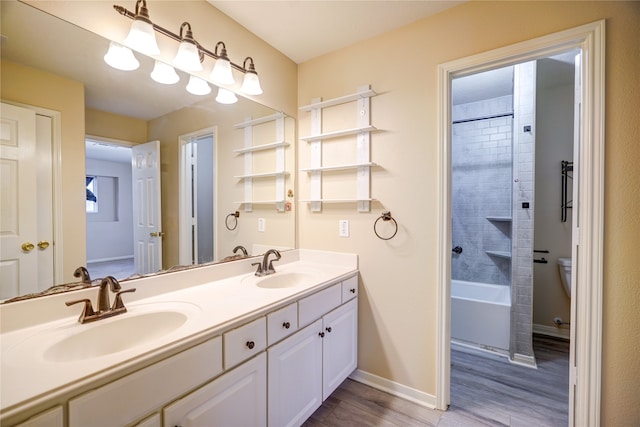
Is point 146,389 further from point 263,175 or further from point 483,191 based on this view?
point 483,191

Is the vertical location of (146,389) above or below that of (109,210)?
below

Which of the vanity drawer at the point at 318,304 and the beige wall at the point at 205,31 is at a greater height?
the beige wall at the point at 205,31

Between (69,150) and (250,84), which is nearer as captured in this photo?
(69,150)

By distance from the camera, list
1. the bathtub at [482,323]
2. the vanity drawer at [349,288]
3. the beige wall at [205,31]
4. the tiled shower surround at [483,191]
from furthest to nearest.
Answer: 1. the tiled shower surround at [483,191]
2. the bathtub at [482,323]
3. the vanity drawer at [349,288]
4. the beige wall at [205,31]

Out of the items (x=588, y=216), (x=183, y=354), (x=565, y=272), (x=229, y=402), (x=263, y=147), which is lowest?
(x=229, y=402)

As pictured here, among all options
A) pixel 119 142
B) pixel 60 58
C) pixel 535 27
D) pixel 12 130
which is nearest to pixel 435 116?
pixel 535 27

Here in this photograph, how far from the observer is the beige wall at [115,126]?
4.05 feet

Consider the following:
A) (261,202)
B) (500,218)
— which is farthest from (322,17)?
(500,218)

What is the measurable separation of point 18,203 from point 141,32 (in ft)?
2.84

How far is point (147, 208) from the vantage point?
1.47m

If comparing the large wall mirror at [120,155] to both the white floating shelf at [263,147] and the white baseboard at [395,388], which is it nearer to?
the white floating shelf at [263,147]

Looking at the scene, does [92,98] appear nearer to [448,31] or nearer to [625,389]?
[448,31]

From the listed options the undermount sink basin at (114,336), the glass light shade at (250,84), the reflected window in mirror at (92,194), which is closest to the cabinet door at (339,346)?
the undermount sink basin at (114,336)

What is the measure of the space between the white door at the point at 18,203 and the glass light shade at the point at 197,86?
73 centimetres
